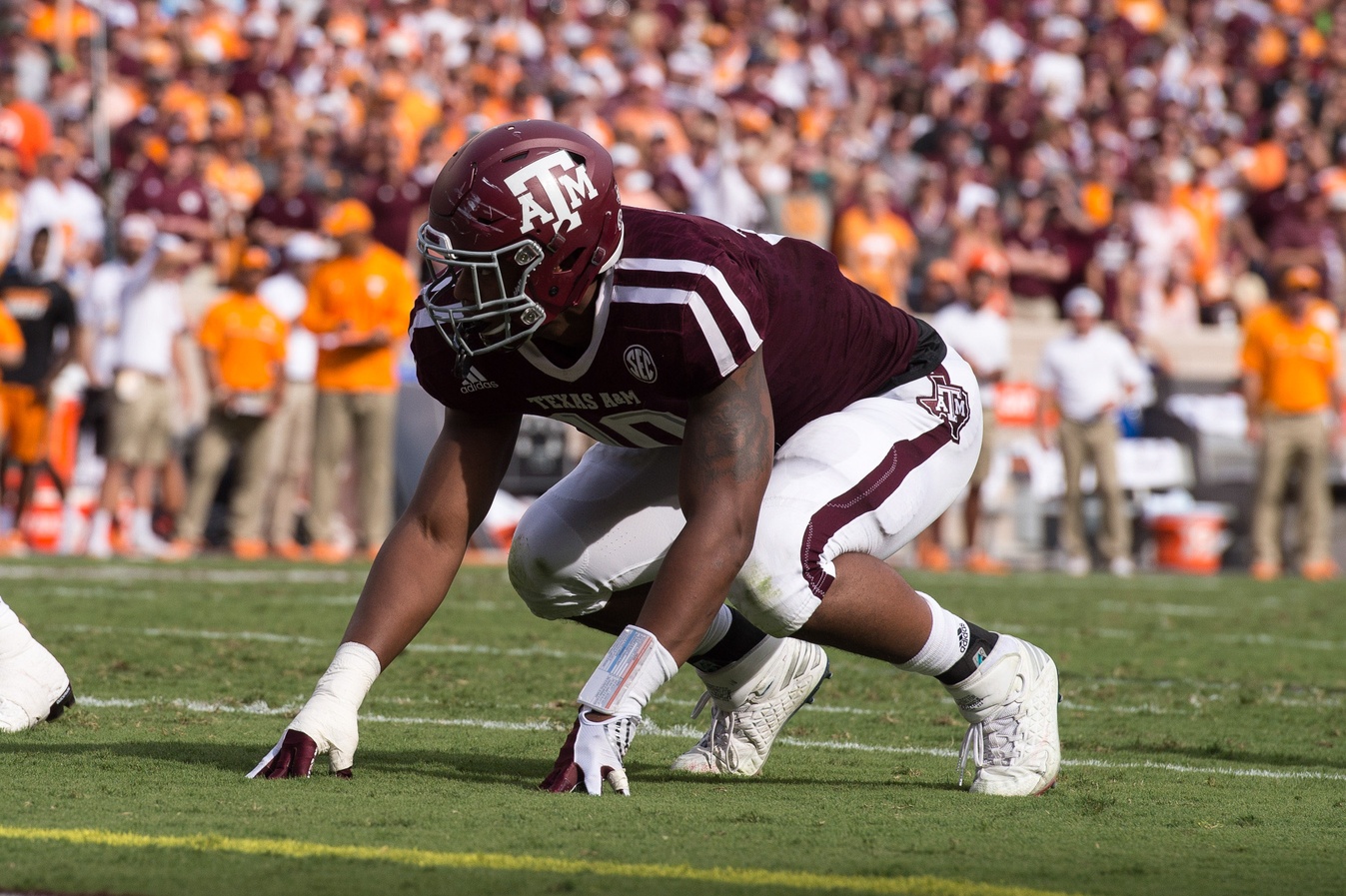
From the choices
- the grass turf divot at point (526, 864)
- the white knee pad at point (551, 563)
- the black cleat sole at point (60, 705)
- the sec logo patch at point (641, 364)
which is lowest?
the black cleat sole at point (60, 705)

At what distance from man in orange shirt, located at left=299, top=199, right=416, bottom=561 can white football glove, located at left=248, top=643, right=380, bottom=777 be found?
25.7 ft

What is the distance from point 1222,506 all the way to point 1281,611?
4606 millimetres

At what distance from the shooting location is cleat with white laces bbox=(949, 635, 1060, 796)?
3.93 metres

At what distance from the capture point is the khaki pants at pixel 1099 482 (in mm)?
13000

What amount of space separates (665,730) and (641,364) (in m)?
1.61

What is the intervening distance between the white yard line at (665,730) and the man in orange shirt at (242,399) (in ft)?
21.9

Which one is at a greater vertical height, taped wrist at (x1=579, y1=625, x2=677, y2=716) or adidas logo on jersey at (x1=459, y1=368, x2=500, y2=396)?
adidas logo on jersey at (x1=459, y1=368, x2=500, y2=396)

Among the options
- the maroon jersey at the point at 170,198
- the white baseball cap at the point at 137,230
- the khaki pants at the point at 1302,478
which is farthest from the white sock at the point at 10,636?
the khaki pants at the point at 1302,478

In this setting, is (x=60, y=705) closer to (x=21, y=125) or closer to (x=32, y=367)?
(x=32, y=367)

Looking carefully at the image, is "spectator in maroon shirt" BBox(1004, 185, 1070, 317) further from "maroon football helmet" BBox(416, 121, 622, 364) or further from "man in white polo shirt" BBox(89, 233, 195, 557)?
"maroon football helmet" BBox(416, 121, 622, 364)

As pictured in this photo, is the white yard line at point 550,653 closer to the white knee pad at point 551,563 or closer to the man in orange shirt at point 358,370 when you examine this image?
the white knee pad at point 551,563

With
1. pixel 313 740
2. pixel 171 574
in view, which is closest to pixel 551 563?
pixel 313 740

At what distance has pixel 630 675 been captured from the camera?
3518 millimetres

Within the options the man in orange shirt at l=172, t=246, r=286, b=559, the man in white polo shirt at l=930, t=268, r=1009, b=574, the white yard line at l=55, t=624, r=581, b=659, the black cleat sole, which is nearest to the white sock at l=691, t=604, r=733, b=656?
the black cleat sole
